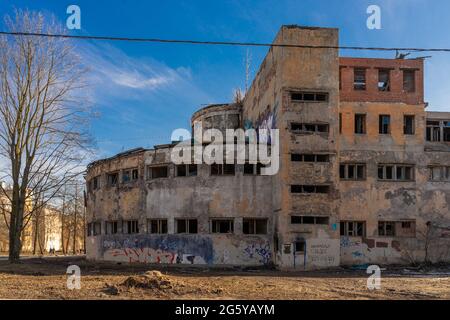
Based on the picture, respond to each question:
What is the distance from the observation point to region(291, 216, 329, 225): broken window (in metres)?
26.5

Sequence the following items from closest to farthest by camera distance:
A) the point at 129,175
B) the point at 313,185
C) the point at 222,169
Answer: the point at 313,185 → the point at 222,169 → the point at 129,175

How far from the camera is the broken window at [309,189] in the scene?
26703 mm

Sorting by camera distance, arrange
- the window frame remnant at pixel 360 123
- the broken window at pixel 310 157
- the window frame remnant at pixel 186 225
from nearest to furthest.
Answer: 1. the broken window at pixel 310 157
2. the window frame remnant at pixel 186 225
3. the window frame remnant at pixel 360 123

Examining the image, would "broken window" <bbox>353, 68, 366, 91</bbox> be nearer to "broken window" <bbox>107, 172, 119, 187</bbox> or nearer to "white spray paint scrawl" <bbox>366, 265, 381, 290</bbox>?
"white spray paint scrawl" <bbox>366, 265, 381, 290</bbox>

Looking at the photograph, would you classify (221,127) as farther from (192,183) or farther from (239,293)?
(239,293)

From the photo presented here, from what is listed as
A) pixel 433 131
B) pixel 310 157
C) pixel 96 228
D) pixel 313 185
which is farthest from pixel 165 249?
pixel 433 131

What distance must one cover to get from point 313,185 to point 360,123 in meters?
6.03

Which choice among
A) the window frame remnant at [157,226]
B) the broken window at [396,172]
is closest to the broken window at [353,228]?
the broken window at [396,172]

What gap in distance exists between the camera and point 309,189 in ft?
88.4

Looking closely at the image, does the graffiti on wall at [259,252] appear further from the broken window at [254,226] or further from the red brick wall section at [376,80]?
the red brick wall section at [376,80]

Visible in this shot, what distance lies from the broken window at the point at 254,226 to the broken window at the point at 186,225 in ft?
9.38

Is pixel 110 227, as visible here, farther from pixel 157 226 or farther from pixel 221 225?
pixel 221 225

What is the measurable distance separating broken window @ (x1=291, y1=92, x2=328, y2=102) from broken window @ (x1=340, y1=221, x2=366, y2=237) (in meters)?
7.36
